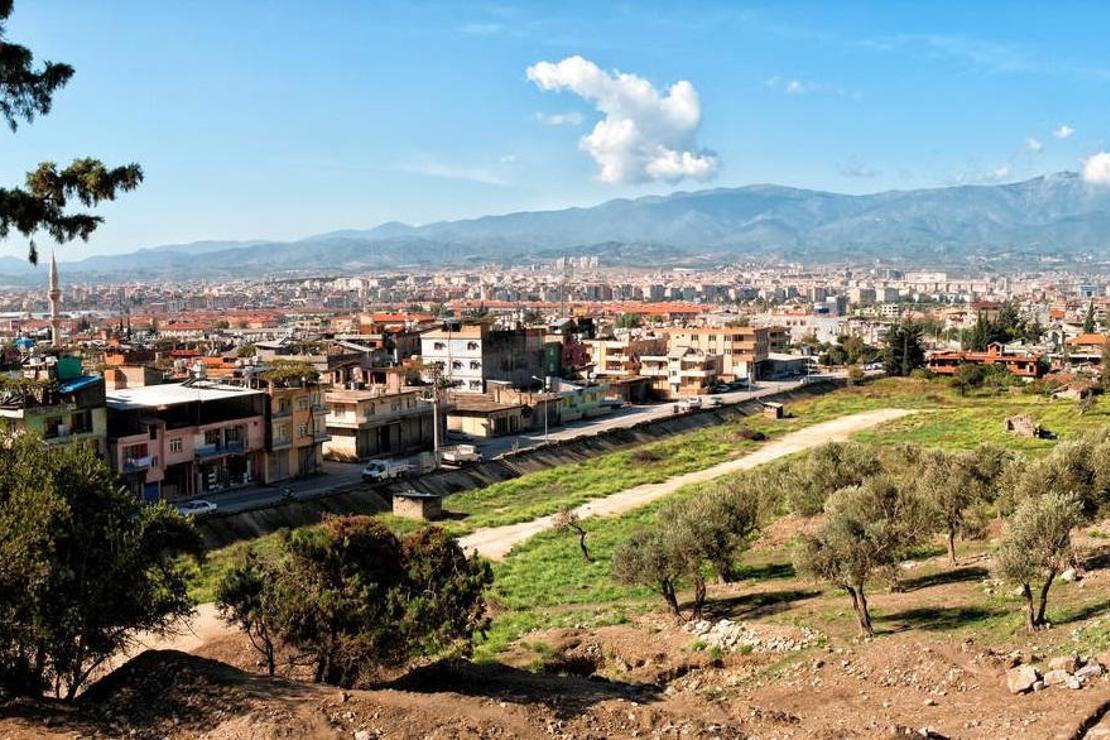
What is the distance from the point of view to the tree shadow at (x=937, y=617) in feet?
78.6

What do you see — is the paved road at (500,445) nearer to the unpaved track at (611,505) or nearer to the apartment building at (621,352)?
the unpaved track at (611,505)

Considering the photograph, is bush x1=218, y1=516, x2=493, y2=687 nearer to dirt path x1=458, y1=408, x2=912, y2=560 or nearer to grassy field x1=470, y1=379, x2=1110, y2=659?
grassy field x1=470, y1=379, x2=1110, y2=659

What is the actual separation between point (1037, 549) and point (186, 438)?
1307 inches

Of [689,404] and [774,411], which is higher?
[689,404]

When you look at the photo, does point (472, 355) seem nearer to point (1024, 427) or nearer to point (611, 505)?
point (611, 505)

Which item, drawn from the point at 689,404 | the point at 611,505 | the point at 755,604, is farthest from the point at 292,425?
the point at 689,404

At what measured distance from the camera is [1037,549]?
22453mm

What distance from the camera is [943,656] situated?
68.7ft

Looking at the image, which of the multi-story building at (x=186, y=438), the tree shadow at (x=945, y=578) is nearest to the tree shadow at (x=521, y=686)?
the tree shadow at (x=945, y=578)

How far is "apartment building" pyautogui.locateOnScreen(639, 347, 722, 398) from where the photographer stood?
92.5 metres

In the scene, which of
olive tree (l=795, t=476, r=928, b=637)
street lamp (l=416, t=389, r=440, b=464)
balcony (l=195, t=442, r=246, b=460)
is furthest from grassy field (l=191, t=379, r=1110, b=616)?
balcony (l=195, t=442, r=246, b=460)

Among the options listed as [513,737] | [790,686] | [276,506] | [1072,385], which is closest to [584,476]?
[276,506]

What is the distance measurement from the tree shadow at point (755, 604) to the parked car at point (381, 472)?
2330 cm

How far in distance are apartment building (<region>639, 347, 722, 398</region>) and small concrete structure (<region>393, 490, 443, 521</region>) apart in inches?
1865
